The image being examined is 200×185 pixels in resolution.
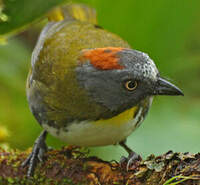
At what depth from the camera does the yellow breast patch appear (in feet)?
11.4

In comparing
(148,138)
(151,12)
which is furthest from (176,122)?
(151,12)

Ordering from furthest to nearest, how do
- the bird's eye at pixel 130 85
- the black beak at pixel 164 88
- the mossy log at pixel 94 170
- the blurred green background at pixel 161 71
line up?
1. the blurred green background at pixel 161 71
2. the black beak at pixel 164 88
3. the bird's eye at pixel 130 85
4. the mossy log at pixel 94 170

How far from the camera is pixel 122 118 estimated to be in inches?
139

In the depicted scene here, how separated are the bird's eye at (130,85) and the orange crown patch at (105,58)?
0.52 feet

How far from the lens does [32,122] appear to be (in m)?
5.53

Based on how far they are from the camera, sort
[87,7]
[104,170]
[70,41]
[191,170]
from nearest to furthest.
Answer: [191,170] < [104,170] < [70,41] < [87,7]

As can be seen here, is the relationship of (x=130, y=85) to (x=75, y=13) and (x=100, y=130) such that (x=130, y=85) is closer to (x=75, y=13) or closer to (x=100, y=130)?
(x=100, y=130)

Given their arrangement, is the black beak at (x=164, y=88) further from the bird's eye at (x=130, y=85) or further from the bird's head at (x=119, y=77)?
the bird's eye at (x=130, y=85)

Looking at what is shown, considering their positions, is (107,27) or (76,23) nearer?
(76,23)

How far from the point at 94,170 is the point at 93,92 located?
614mm

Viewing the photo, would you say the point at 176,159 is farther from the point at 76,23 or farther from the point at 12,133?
the point at 12,133

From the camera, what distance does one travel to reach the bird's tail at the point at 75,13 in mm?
4988

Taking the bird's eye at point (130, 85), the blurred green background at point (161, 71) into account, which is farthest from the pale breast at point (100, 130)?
the blurred green background at point (161, 71)

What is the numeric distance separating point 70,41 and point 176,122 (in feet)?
6.29
